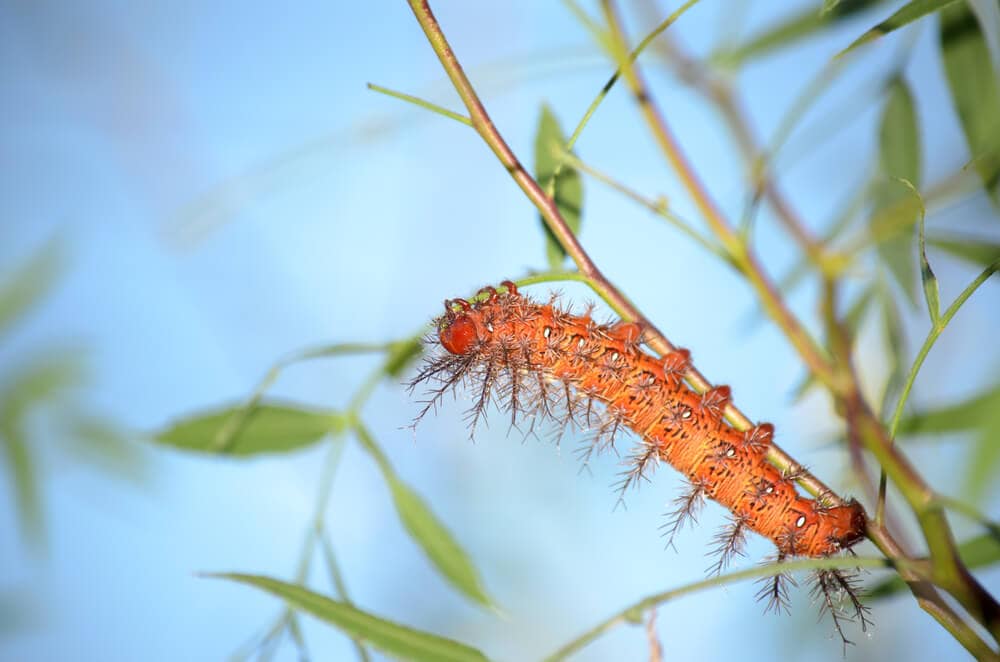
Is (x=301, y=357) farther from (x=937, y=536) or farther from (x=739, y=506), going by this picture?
(x=937, y=536)

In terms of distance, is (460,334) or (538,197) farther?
(460,334)

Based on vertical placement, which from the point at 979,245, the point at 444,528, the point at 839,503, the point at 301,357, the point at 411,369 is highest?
the point at 979,245

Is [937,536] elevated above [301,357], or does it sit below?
below

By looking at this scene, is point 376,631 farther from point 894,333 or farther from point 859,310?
point 859,310

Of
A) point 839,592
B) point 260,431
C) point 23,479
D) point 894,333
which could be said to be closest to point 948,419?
point 894,333

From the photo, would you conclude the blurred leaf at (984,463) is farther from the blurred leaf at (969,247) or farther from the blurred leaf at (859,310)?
the blurred leaf at (859,310)

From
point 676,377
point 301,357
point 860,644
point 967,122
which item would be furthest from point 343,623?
point 860,644
